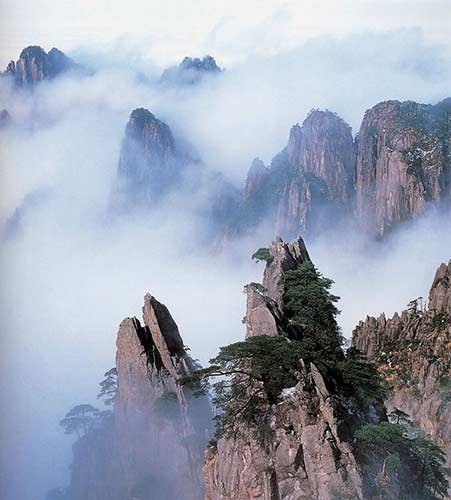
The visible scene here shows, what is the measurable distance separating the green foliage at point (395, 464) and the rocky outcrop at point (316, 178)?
8463cm

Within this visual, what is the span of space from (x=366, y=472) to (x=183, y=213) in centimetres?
11684

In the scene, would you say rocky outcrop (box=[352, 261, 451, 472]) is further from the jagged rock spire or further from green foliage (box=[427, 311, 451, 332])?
the jagged rock spire

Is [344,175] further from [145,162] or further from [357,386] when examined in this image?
[357,386]

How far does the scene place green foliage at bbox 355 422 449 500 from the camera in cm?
1744

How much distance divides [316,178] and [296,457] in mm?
89662

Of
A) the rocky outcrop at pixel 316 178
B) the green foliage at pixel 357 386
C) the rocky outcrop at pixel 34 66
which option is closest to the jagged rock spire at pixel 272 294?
the green foliage at pixel 357 386

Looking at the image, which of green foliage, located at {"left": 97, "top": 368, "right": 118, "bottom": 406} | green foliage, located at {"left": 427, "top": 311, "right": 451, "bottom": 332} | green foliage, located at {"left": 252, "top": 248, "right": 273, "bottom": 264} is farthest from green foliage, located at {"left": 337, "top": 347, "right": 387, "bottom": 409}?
green foliage, located at {"left": 427, "top": 311, "right": 451, "bottom": 332}

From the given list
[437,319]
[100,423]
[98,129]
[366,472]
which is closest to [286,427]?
[366,472]

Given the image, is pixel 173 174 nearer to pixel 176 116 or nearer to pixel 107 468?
pixel 176 116

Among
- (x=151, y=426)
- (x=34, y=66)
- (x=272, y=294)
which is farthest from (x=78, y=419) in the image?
(x=34, y=66)

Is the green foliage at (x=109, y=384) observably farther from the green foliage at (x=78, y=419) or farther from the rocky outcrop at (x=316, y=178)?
the rocky outcrop at (x=316, y=178)

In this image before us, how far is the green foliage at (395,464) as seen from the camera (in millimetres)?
17438

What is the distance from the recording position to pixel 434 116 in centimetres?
9400

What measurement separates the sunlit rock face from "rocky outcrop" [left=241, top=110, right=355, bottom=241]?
5403 mm
